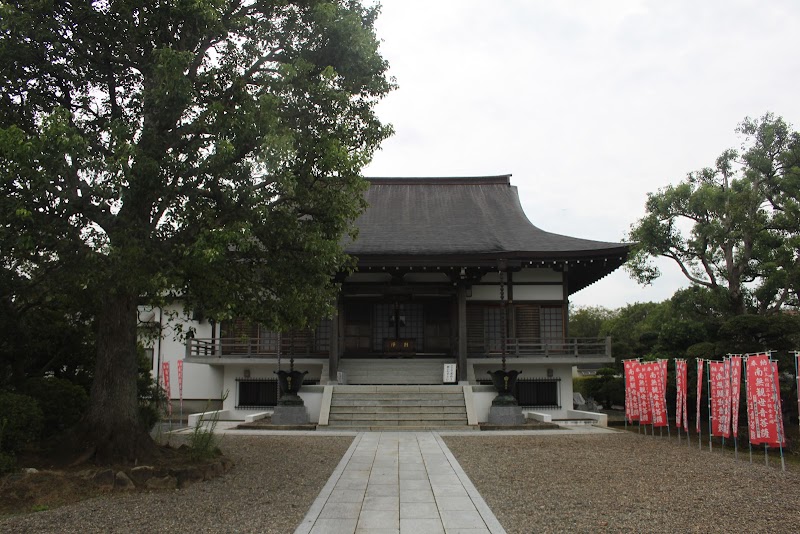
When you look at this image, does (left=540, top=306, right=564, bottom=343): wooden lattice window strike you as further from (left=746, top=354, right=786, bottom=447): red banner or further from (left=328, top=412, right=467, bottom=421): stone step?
(left=746, top=354, right=786, bottom=447): red banner

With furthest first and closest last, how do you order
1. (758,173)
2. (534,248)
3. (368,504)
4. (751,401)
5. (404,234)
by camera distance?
1. (758,173)
2. (404,234)
3. (534,248)
4. (751,401)
5. (368,504)

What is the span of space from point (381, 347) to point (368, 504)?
13.7 m

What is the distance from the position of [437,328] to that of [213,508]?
1449 centimetres

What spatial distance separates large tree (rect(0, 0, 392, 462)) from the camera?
683 cm

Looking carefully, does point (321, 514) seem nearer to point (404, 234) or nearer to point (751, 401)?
point (751, 401)

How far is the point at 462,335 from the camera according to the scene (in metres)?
18.1

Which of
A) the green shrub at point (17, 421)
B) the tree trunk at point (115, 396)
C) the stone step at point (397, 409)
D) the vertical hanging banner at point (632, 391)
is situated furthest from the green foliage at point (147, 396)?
the vertical hanging banner at point (632, 391)

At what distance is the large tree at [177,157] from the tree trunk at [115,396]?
2cm

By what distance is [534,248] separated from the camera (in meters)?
19.1

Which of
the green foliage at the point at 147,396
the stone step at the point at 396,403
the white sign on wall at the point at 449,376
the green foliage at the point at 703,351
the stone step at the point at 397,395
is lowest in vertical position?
the stone step at the point at 396,403

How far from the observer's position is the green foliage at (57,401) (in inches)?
327

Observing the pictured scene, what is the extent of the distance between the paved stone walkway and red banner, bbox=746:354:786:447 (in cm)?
552

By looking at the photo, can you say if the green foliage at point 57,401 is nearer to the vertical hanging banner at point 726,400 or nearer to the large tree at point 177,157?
the large tree at point 177,157

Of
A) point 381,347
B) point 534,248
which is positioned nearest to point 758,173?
point 534,248
